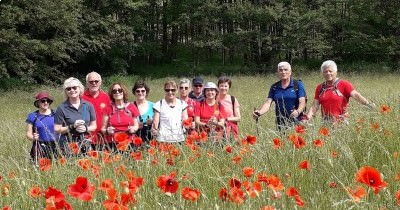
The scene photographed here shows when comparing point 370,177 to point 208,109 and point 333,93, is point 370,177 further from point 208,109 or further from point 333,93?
point 208,109

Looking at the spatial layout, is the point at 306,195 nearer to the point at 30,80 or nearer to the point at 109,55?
the point at 30,80

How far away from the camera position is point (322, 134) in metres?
3.64

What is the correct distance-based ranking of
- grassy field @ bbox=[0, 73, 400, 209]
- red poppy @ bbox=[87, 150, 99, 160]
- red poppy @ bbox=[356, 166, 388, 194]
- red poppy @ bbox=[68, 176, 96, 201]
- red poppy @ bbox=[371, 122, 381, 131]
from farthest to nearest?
red poppy @ bbox=[371, 122, 381, 131], red poppy @ bbox=[87, 150, 99, 160], grassy field @ bbox=[0, 73, 400, 209], red poppy @ bbox=[68, 176, 96, 201], red poppy @ bbox=[356, 166, 388, 194]

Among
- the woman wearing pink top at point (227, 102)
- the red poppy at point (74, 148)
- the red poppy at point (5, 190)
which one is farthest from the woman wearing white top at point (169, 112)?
the red poppy at point (5, 190)

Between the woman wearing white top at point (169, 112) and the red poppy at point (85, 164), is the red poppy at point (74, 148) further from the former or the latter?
the woman wearing white top at point (169, 112)

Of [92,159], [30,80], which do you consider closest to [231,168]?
[92,159]

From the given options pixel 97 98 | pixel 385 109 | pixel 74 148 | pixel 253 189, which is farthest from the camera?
pixel 97 98

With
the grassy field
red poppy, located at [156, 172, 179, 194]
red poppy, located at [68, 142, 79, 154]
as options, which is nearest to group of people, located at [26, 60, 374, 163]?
the grassy field

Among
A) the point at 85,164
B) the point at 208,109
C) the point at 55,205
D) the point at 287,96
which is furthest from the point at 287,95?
the point at 55,205

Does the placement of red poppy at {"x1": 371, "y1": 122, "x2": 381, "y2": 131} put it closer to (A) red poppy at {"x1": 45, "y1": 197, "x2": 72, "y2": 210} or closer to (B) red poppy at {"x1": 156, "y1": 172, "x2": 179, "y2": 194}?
(B) red poppy at {"x1": 156, "y1": 172, "x2": 179, "y2": 194}

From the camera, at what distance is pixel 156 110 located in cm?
553

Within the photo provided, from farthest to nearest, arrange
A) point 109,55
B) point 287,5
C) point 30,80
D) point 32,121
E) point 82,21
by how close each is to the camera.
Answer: point 109,55
point 287,5
point 82,21
point 30,80
point 32,121

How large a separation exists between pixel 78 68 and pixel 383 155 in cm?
3570

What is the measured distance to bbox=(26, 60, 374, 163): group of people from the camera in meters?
5.29
